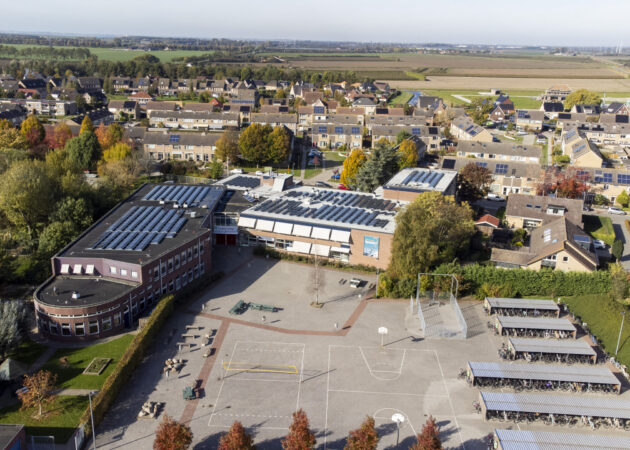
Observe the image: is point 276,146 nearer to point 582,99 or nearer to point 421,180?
point 421,180

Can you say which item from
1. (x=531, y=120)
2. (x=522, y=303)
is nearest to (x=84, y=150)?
(x=522, y=303)

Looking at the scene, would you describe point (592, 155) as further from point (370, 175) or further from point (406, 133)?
point (370, 175)

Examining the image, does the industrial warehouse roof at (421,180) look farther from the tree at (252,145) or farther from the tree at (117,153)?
the tree at (117,153)

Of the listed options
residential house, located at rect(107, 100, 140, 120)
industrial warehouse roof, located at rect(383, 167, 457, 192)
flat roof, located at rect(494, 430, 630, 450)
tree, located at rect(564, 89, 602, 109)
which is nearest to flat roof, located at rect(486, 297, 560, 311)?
flat roof, located at rect(494, 430, 630, 450)

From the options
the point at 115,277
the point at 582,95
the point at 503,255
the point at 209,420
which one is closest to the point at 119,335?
the point at 115,277

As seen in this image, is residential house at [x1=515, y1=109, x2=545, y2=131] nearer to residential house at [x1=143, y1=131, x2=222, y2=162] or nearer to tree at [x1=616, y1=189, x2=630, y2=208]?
tree at [x1=616, y1=189, x2=630, y2=208]
